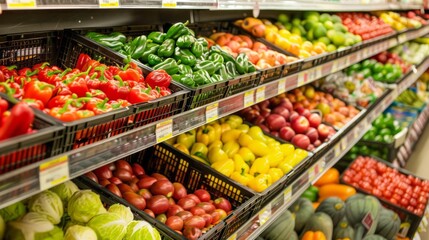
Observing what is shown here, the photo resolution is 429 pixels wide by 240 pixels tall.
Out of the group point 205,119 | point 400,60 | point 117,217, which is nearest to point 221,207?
point 205,119

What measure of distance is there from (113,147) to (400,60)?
202 inches

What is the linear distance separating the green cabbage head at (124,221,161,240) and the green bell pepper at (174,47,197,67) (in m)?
0.75

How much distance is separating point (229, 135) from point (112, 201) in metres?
1.13

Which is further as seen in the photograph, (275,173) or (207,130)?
(207,130)

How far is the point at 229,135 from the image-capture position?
2686 millimetres

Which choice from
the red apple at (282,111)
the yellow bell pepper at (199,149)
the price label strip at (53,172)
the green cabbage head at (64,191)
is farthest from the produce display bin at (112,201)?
the red apple at (282,111)

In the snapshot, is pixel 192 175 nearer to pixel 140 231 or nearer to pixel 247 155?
pixel 247 155

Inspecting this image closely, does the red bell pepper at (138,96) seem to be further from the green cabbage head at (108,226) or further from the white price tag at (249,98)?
the white price tag at (249,98)

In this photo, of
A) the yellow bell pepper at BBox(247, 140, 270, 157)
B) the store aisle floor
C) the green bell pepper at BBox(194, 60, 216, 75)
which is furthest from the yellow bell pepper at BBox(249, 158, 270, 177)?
the store aisle floor

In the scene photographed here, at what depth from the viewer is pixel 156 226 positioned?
165 centimetres

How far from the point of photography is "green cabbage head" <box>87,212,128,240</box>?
143 cm

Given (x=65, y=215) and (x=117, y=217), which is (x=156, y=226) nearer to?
(x=117, y=217)

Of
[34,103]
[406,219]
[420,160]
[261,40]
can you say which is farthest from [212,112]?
[420,160]

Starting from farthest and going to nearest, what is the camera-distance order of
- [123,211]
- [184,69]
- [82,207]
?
[184,69] → [123,211] → [82,207]
